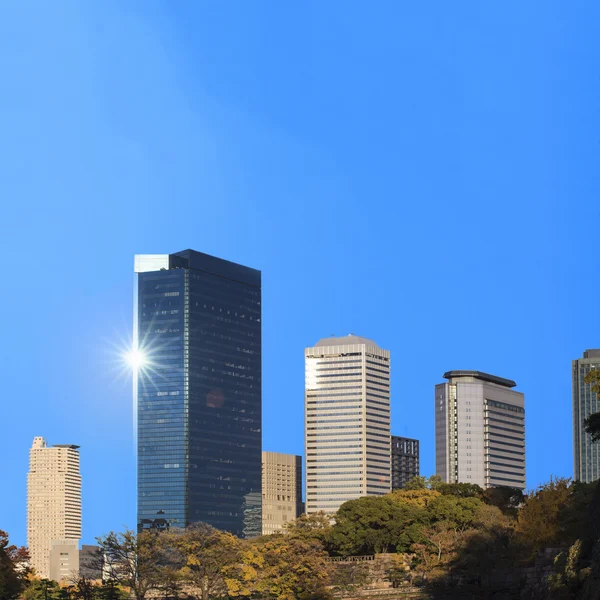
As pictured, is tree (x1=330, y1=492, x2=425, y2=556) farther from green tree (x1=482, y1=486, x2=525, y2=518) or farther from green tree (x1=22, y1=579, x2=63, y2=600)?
A: green tree (x1=22, y1=579, x2=63, y2=600)

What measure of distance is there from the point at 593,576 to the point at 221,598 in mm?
47453

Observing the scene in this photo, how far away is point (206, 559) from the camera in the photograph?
91938 millimetres

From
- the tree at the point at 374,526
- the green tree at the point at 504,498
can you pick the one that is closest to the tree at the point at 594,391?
the tree at the point at 374,526

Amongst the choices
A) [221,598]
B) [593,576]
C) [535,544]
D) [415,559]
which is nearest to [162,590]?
[221,598]

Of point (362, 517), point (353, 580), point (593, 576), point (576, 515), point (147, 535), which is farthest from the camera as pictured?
point (362, 517)

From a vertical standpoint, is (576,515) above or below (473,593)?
above

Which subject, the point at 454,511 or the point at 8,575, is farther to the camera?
the point at 454,511

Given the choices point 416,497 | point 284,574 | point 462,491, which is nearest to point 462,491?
point 462,491

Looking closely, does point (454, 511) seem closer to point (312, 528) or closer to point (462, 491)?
point (462, 491)

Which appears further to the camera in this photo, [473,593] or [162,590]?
[162,590]

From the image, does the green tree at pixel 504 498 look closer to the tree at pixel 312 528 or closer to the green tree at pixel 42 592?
the tree at pixel 312 528

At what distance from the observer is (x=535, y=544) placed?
90.2 m

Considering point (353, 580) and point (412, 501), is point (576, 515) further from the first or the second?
point (412, 501)

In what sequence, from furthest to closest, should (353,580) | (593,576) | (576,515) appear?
(353,580) → (576,515) → (593,576)
